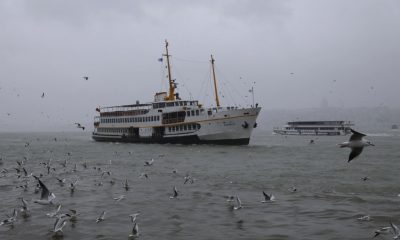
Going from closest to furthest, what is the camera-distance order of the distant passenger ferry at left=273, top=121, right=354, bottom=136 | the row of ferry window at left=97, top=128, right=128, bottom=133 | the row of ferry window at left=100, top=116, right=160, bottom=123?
the row of ferry window at left=100, top=116, right=160, bottom=123 < the row of ferry window at left=97, top=128, right=128, bottom=133 < the distant passenger ferry at left=273, top=121, right=354, bottom=136

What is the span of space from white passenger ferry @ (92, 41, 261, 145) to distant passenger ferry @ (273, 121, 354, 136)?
2411 inches

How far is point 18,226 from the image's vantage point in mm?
15367

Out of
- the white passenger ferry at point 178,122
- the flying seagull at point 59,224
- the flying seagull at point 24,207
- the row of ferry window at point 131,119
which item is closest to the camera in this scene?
the flying seagull at point 59,224

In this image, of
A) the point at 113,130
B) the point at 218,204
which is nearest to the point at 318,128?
the point at 113,130

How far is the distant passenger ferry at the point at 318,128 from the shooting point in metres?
118

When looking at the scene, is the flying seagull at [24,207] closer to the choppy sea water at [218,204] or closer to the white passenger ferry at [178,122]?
the choppy sea water at [218,204]

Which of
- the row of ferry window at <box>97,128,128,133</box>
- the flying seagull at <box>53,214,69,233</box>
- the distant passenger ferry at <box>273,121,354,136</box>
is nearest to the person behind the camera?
the flying seagull at <box>53,214,69,233</box>

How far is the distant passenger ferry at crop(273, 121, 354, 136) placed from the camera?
11762cm

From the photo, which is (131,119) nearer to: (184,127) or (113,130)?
(113,130)

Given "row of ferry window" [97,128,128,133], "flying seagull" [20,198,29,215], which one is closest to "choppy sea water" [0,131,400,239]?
"flying seagull" [20,198,29,215]

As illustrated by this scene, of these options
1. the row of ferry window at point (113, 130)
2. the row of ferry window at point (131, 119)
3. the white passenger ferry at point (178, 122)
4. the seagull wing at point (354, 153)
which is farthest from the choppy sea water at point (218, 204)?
the row of ferry window at point (113, 130)

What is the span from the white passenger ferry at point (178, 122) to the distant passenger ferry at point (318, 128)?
61244 millimetres

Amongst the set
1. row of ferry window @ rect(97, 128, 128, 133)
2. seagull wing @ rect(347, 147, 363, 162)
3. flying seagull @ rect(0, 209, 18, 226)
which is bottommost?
flying seagull @ rect(0, 209, 18, 226)

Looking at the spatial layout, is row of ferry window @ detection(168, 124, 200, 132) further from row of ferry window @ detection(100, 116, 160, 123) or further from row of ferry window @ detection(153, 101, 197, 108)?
row of ferry window @ detection(153, 101, 197, 108)
